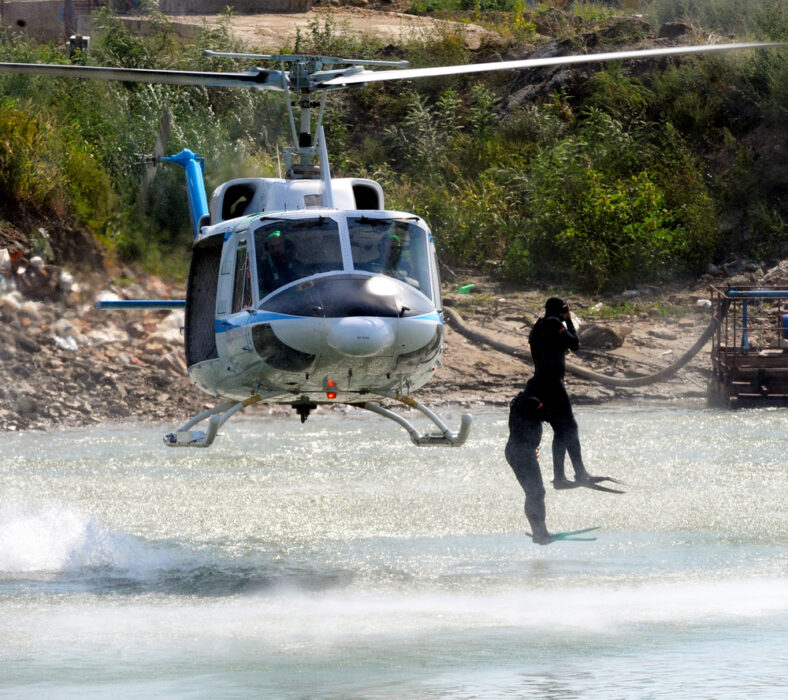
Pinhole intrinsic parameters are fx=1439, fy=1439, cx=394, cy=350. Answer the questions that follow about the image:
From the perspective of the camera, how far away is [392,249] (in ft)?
40.5

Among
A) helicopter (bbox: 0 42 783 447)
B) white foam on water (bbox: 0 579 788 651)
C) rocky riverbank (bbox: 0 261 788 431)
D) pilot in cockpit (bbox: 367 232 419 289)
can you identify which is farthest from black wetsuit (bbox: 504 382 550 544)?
rocky riverbank (bbox: 0 261 788 431)

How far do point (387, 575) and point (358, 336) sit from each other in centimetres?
270

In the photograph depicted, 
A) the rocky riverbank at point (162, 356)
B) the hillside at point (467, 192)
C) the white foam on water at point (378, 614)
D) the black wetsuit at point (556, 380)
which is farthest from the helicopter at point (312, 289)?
the hillside at point (467, 192)

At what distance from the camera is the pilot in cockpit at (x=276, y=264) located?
1212cm

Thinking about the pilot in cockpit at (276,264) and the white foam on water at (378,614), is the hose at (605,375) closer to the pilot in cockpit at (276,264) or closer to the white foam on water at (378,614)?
the white foam on water at (378,614)

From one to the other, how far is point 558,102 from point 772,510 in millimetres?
22430

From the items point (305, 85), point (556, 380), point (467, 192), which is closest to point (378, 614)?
point (556, 380)

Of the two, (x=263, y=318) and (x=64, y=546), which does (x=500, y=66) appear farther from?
(x=64, y=546)

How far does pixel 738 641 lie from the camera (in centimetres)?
1077

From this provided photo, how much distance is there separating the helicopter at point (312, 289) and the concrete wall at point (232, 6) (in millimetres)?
30489

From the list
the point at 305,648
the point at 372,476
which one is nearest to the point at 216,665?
the point at 305,648

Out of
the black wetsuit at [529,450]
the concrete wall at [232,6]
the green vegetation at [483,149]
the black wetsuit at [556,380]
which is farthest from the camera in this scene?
the concrete wall at [232,6]

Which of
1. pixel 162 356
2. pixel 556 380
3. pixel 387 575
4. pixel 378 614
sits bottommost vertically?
pixel 162 356

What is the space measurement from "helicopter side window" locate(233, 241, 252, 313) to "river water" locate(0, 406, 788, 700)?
8.36 ft
